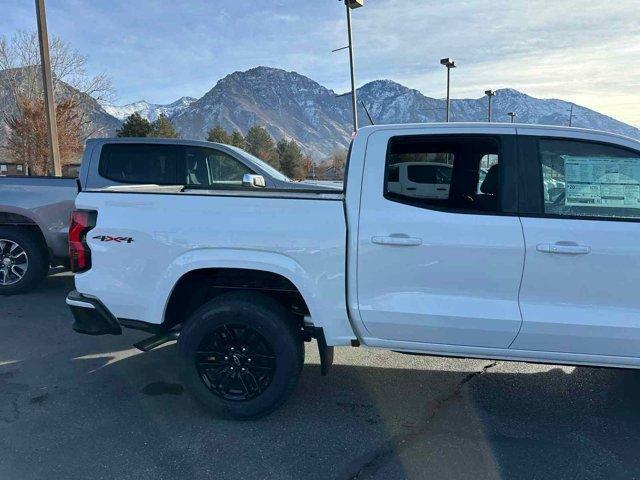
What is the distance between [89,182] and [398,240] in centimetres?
506

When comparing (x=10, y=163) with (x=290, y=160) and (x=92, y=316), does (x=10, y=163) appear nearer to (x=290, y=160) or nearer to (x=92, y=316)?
(x=290, y=160)

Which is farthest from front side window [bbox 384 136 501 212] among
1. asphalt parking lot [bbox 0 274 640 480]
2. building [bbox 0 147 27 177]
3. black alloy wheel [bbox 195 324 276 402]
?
building [bbox 0 147 27 177]

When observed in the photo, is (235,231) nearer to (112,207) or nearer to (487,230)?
(112,207)

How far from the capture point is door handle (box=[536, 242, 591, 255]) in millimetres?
2803

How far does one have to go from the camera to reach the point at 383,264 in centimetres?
298

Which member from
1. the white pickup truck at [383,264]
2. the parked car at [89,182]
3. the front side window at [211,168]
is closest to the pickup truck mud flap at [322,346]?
the white pickup truck at [383,264]

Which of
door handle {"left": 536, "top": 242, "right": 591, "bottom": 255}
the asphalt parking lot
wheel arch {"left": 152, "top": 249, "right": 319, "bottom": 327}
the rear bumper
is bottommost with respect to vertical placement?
the asphalt parking lot

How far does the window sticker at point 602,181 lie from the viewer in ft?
9.61

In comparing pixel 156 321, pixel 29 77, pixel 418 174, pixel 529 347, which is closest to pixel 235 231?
pixel 156 321

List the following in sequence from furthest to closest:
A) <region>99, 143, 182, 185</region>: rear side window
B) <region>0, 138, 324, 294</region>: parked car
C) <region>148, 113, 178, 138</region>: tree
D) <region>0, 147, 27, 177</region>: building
→ <region>148, 113, 178, 138</region>: tree → <region>0, 147, 27, 177</region>: building → <region>99, 143, 182, 185</region>: rear side window → <region>0, 138, 324, 294</region>: parked car

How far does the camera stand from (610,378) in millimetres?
3961

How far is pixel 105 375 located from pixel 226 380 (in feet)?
4.41

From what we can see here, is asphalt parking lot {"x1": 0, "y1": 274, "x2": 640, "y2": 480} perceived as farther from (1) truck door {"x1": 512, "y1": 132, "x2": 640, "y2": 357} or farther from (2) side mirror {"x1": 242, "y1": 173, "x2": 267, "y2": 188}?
(2) side mirror {"x1": 242, "y1": 173, "x2": 267, "y2": 188}

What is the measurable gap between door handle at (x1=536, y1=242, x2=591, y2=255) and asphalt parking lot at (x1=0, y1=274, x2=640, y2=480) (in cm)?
121
